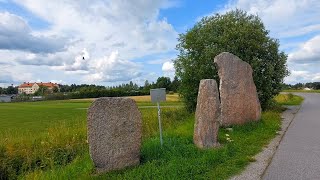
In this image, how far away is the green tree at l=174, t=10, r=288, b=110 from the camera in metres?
25.2

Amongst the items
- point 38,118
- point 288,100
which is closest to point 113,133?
point 38,118

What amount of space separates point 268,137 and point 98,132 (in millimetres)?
7279

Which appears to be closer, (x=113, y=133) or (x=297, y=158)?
(x=113, y=133)

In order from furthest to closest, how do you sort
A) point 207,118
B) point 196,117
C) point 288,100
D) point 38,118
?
point 288,100, point 38,118, point 196,117, point 207,118

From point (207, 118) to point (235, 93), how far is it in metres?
5.23

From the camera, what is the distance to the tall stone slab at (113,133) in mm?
8328

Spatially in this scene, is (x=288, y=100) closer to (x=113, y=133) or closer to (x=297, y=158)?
(x=297, y=158)

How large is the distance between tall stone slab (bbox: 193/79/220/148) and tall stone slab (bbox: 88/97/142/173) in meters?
2.41

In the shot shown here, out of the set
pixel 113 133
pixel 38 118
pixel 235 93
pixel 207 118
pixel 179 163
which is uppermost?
pixel 235 93

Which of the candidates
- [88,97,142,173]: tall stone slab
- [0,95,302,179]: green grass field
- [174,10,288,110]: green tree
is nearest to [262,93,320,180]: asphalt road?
[0,95,302,179]: green grass field

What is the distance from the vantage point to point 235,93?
15.5 m

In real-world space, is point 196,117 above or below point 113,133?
above

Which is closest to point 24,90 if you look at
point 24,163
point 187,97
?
point 187,97

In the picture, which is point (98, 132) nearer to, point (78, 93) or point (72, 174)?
point (72, 174)
